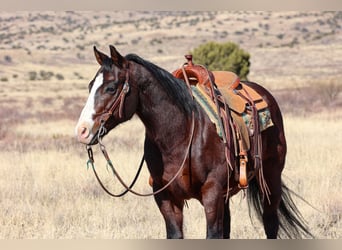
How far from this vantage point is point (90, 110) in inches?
169

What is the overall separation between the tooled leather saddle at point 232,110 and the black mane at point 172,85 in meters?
0.14

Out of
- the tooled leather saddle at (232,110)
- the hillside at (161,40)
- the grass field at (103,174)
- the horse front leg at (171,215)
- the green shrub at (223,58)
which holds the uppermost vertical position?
A: the tooled leather saddle at (232,110)

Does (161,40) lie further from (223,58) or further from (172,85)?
(172,85)

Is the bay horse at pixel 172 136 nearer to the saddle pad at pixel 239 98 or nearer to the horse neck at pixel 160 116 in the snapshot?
the horse neck at pixel 160 116

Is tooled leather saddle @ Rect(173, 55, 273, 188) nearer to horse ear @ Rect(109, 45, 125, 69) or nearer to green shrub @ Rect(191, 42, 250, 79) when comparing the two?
horse ear @ Rect(109, 45, 125, 69)

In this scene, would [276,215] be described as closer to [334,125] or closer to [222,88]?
[222,88]


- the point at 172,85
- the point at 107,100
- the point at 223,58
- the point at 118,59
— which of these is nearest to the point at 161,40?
the point at 223,58

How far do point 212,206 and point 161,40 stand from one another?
228 feet

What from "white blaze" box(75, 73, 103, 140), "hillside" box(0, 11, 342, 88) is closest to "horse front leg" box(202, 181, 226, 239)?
"white blaze" box(75, 73, 103, 140)

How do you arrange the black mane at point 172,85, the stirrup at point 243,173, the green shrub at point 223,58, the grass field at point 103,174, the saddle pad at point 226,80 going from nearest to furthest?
1. the black mane at point 172,85
2. the stirrup at point 243,173
3. the saddle pad at point 226,80
4. the grass field at point 103,174
5. the green shrub at point 223,58

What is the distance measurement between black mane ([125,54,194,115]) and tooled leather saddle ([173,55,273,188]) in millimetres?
141

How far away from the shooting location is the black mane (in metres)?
4.67

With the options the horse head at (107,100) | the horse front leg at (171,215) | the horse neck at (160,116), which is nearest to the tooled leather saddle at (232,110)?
the horse neck at (160,116)

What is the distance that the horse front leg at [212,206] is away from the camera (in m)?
4.73
